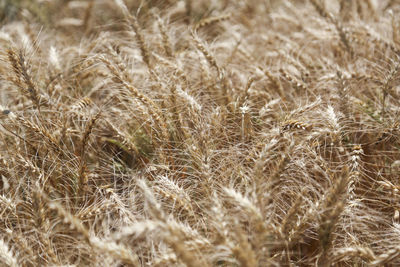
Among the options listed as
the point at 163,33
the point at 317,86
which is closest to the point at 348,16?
the point at 317,86

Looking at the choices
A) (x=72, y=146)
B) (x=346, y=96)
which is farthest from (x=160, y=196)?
(x=346, y=96)

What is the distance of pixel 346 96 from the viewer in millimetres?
1801

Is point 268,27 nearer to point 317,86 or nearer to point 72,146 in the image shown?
point 317,86

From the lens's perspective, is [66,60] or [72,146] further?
[66,60]

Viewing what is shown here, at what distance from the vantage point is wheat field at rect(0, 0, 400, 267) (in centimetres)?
122

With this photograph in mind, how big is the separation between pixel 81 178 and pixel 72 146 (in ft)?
1.02

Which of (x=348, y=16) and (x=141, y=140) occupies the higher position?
(x=348, y=16)

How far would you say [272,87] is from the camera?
7.15ft

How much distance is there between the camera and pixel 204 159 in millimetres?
1418

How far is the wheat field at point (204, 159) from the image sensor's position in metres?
1.22

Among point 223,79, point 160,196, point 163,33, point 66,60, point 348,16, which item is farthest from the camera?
point 348,16

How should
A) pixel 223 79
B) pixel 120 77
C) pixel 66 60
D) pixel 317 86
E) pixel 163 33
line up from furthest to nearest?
pixel 66 60
pixel 163 33
pixel 317 86
pixel 223 79
pixel 120 77

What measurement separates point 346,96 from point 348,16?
1475 millimetres

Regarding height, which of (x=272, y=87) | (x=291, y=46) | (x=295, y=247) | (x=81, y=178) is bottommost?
(x=295, y=247)
